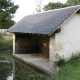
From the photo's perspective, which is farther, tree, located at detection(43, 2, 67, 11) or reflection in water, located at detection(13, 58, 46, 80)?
tree, located at detection(43, 2, 67, 11)

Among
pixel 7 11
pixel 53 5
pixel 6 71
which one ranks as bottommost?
pixel 6 71

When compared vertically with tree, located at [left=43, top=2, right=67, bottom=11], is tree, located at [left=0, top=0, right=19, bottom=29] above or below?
below

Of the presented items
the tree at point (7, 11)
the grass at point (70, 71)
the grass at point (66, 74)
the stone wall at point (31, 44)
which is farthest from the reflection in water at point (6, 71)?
the tree at point (7, 11)

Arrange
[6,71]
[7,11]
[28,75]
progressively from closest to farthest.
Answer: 1. [28,75]
2. [6,71]
3. [7,11]

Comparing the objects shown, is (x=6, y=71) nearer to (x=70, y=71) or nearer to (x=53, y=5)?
(x=70, y=71)

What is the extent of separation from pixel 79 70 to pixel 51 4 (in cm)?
3295

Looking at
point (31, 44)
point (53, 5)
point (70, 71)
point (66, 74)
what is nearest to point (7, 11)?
point (53, 5)

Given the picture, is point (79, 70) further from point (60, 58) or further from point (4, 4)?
point (4, 4)

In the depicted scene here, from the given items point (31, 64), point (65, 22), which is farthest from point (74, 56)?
point (31, 64)

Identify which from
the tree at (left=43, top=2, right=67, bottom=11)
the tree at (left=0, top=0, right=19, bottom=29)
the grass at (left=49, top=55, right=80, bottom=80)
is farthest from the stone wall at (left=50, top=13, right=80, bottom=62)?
the tree at (left=43, top=2, right=67, bottom=11)

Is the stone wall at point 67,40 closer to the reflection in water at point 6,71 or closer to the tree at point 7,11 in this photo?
the reflection in water at point 6,71

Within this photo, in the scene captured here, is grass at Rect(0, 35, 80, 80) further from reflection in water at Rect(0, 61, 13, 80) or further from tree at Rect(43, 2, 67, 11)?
tree at Rect(43, 2, 67, 11)

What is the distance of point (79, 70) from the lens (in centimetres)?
876

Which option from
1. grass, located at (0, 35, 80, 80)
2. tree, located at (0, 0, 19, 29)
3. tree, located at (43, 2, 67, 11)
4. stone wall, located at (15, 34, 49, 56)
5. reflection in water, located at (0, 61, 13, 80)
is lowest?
reflection in water, located at (0, 61, 13, 80)
